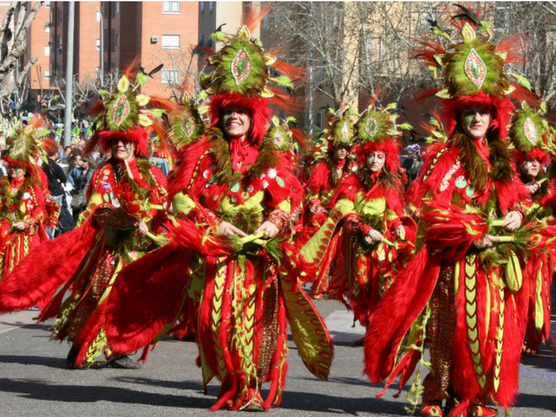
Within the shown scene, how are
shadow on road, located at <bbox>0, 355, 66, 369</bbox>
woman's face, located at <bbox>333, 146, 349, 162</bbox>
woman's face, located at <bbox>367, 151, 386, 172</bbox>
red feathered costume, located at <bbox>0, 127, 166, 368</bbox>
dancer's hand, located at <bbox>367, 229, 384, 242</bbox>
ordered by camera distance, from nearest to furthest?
red feathered costume, located at <bbox>0, 127, 166, 368</bbox> → shadow on road, located at <bbox>0, 355, 66, 369</bbox> → dancer's hand, located at <bbox>367, 229, 384, 242</bbox> → woman's face, located at <bbox>367, 151, 386, 172</bbox> → woman's face, located at <bbox>333, 146, 349, 162</bbox>

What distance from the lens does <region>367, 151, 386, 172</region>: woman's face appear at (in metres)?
8.84

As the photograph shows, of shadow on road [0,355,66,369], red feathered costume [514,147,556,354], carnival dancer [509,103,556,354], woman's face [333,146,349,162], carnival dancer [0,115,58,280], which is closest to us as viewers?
shadow on road [0,355,66,369]

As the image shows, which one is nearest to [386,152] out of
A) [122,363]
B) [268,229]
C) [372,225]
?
[372,225]

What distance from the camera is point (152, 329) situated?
634 centimetres

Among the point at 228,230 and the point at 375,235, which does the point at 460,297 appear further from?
the point at 375,235

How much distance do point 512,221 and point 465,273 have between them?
1.30ft

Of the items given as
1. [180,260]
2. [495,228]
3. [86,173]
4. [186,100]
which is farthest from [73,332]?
[86,173]

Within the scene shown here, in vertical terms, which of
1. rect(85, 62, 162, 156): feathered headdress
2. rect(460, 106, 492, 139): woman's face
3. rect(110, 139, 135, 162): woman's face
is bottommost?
rect(110, 139, 135, 162): woman's face

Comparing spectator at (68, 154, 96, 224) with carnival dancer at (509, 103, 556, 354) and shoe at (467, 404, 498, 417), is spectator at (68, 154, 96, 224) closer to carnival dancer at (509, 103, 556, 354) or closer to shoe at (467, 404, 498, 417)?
carnival dancer at (509, 103, 556, 354)

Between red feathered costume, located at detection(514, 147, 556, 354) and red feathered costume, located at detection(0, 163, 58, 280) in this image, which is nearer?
red feathered costume, located at detection(514, 147, 556, 354)

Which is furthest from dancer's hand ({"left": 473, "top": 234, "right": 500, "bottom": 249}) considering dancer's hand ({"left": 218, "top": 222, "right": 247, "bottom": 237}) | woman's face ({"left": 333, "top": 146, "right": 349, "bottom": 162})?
woman's face ({"left": 333, "top": 146, "right": 349, "bottom": 162})

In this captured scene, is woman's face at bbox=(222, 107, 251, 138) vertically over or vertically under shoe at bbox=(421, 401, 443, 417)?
over

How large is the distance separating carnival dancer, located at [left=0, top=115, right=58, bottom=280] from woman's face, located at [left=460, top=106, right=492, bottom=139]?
5593 millimetres

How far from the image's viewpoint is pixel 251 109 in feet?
19.7
